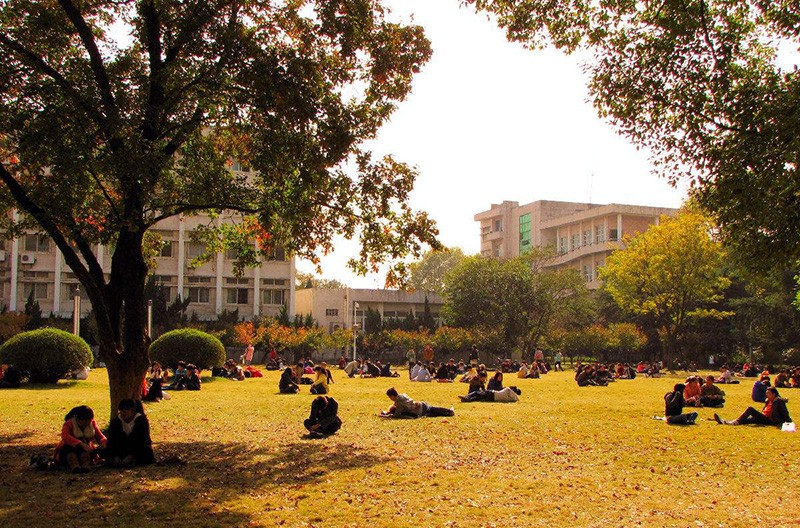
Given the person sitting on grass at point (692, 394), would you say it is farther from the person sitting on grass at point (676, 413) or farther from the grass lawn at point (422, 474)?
the person sitting on grass at point (676, 413)

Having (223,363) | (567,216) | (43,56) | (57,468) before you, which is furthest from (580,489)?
(567,216)

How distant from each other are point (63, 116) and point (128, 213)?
1.93 meters

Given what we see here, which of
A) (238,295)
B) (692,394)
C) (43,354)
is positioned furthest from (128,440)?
(238,295)

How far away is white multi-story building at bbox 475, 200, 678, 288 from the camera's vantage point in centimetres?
8438

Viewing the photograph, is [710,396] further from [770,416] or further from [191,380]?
[191,380]

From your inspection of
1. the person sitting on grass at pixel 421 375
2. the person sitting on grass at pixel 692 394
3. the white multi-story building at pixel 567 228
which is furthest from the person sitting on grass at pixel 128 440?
the white multi-story building at pixel 567 228

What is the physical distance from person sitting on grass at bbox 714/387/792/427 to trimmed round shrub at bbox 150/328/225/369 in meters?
20.8

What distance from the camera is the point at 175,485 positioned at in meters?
10.2

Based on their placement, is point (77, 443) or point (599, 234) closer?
point (77, 443)

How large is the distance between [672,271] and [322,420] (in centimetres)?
4245

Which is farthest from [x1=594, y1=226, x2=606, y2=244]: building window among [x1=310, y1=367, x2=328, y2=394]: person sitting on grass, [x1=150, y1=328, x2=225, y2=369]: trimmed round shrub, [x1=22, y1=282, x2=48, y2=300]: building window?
[x1=310, y1=367, x2=328, y2=394]: person sitting on grass

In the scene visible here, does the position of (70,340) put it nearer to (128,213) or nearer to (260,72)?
(128,213)

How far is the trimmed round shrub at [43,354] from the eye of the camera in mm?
26406

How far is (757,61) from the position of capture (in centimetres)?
1174
